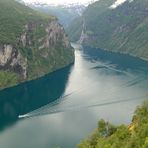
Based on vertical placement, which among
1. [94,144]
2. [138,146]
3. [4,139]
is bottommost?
[4,139]

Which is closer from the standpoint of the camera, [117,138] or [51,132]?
[117,138]

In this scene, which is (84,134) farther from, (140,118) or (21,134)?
(140,118)

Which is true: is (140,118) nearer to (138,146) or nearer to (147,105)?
(147,105)

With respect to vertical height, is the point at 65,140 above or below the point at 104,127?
below

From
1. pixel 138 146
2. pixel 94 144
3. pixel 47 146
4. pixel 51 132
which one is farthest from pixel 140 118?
pixel 51 132

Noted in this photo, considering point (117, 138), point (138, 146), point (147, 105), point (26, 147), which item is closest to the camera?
point (138, 146)

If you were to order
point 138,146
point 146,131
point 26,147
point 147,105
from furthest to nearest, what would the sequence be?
point 26,147 < point 147,105 < point 146,131 < point 138,146
